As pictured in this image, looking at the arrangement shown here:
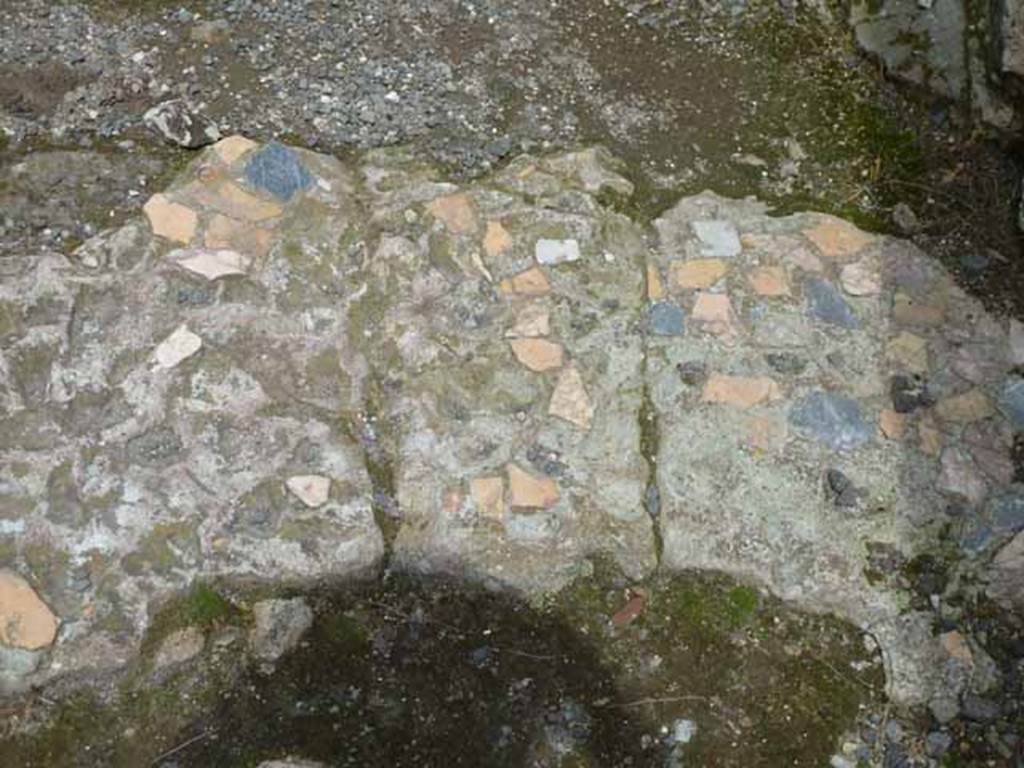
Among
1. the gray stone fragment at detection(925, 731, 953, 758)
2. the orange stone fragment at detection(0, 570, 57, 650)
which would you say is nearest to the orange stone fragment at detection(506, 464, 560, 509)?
the gray stone fragment at detection(925, 731, 953, 758)

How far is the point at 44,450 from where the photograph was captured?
3102mm

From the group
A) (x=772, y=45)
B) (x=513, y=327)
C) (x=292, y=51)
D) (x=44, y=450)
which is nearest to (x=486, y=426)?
(x=513, y=327)

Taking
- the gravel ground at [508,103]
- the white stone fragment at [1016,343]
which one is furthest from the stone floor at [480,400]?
the gravel ground at [508,103]

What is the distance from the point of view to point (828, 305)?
357cm

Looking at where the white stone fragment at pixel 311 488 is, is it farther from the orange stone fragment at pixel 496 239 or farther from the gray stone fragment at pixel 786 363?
the gray stone fragment at pixel 786 363

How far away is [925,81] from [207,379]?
2631 millimetres

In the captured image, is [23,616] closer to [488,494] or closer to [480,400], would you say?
[488,494]

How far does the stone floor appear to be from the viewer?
302cm

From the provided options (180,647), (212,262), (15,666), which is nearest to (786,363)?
(212,262)

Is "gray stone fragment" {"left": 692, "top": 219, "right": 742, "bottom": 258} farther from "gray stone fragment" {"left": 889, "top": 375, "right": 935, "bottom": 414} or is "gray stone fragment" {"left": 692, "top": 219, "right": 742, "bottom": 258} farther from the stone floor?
"gray stone fragment" {"left": 889, "top": 375, "right": 935, "bottom": 414}

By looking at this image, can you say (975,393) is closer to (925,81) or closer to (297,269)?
(925,81)

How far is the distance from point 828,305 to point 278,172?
1.77 meters

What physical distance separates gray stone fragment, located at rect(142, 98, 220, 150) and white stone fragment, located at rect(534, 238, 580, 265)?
3.75 ft

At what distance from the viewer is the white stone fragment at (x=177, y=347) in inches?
129
